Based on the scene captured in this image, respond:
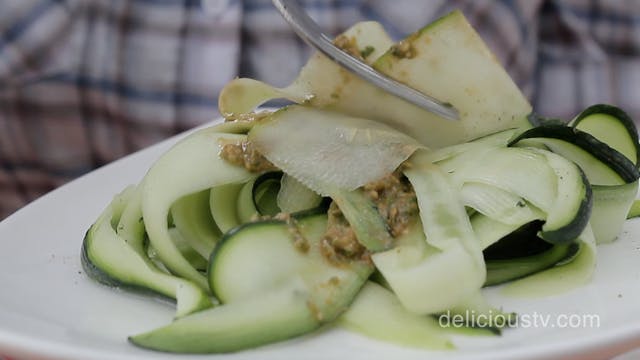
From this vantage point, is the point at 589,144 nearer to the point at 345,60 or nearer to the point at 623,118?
the point at 623,118

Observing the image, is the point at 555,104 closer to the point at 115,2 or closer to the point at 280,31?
the point at 280,31

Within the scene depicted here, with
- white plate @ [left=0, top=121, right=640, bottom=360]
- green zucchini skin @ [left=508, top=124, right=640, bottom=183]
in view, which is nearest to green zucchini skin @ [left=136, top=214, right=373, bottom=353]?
white plate @ [left=0, top=121, right=640, bottom=360]

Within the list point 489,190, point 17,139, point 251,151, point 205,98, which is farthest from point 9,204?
point 489,190

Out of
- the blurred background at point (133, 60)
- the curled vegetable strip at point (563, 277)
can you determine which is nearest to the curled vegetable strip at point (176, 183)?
the curled vegetable strip at point (563, 277)

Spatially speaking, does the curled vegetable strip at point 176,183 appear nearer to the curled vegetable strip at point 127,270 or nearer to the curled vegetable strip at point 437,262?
the curled vegetable strip at point 127,270

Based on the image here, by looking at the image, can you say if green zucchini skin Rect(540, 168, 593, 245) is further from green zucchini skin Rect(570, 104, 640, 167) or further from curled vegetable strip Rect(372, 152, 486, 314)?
green zucchini skin Rect(570, 104, 640, 167)
